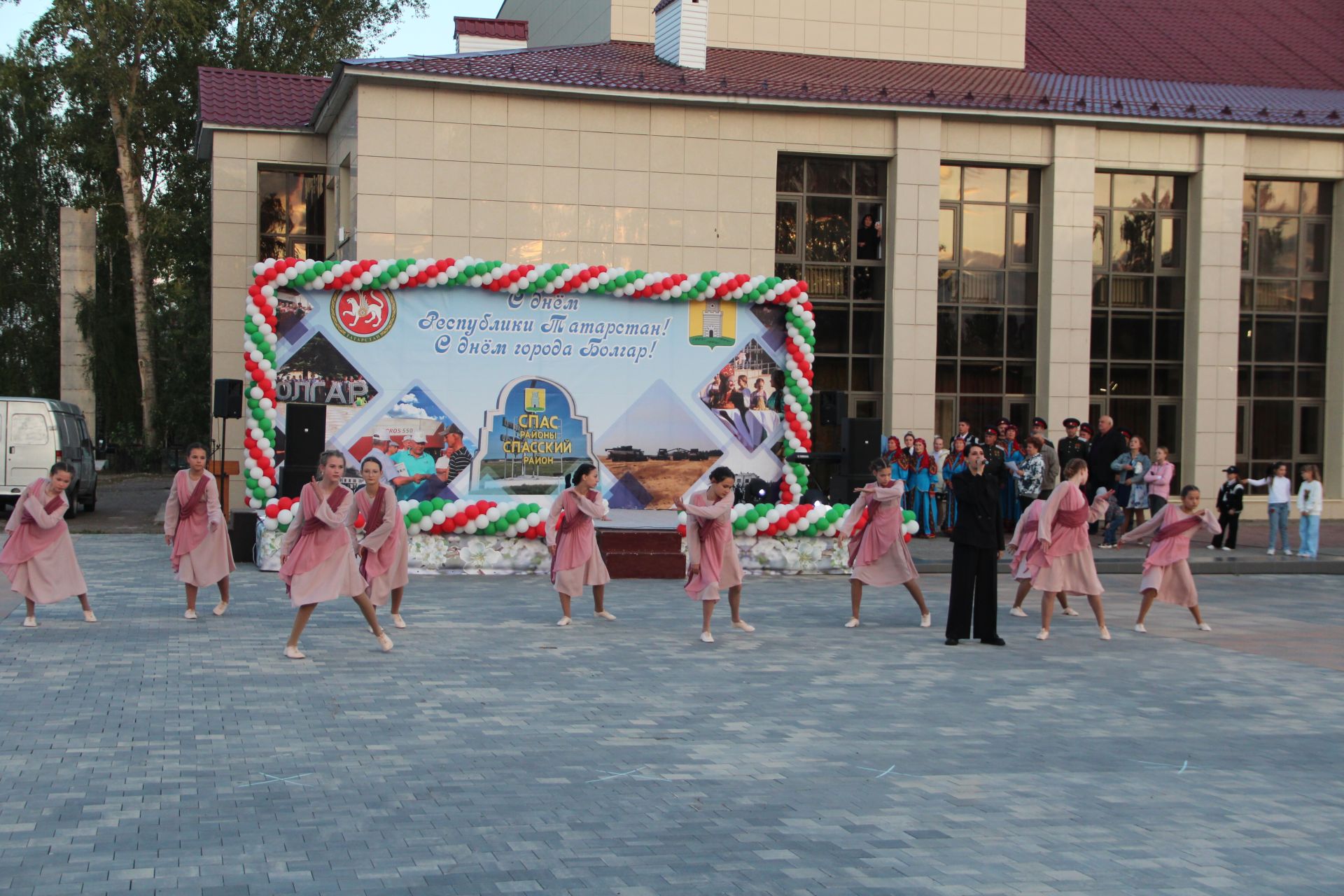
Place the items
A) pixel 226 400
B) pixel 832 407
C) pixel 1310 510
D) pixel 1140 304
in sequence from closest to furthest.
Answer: pixel 226 400 < pixel 832 407 < pixel 1310 510 < pixel 1140 304

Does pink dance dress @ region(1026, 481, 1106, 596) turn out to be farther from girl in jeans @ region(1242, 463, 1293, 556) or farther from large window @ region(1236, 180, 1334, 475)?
large window @ region(1236, 180, 1334, 475)

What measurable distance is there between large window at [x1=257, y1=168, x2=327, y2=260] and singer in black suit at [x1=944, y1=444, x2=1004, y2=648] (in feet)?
58.1

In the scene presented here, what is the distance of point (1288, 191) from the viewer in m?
28.2

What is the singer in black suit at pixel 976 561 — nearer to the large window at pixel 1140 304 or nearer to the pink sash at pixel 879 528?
the pink sash at pixel 879 528

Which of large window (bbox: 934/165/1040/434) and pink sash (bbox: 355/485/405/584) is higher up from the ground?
large window (bbox: 934/165/1040/434)

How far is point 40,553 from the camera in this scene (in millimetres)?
12133

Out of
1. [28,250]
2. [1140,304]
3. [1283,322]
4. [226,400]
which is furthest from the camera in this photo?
[28,250]

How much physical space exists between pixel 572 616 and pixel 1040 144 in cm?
1687

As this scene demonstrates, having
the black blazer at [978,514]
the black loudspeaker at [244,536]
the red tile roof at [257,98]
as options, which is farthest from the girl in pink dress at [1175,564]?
the red tile roof at [257,98]

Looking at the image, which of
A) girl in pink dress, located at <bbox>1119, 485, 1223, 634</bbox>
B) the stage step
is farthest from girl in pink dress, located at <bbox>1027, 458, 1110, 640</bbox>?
the stage step

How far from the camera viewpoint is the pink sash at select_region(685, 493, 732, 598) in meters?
12.5

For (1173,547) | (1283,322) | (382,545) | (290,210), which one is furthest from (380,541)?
(1283,322)

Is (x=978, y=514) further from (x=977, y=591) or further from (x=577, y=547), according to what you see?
(x=577, y=547)

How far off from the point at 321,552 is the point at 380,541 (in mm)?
1133
